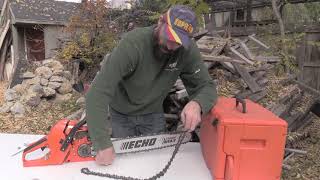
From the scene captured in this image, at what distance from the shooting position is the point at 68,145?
2.05 m

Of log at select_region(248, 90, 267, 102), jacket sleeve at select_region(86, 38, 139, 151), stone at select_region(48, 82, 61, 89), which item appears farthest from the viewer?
stone at select_region(48, 82, 61, 89)

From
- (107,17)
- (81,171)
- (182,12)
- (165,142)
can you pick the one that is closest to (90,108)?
(81,171)

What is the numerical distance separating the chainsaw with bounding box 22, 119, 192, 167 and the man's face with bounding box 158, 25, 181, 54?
555 mm

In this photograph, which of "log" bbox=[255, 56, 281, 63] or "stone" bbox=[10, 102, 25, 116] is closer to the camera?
"log" bbox=[255, 56, 281, 63]

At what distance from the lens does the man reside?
1.96 meters

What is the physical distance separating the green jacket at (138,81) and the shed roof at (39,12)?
10.2 meters

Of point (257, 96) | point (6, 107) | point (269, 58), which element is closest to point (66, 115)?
point (6, 107)

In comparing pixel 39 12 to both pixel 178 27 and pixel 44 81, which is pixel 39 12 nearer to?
pixel 44 81

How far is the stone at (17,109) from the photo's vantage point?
6.85 m

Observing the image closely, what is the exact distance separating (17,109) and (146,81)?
17.7 feet

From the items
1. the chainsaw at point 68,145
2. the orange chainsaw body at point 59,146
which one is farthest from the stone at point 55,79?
the orange chainsaw body at point 59,146

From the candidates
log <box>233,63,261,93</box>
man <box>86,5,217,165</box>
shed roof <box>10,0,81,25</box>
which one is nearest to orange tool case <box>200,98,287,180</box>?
man <box>86,5,217,165</box>

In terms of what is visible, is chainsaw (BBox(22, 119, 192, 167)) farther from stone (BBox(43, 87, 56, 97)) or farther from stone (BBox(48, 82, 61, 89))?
stone (BBox(48, 82, 61, 89))

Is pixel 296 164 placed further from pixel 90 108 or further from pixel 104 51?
pixel 104 51
